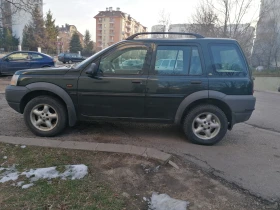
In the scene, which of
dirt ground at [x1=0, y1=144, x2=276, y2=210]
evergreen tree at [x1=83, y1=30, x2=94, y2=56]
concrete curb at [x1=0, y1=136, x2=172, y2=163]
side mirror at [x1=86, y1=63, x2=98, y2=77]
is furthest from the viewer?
evergreen tree at [x1=83, y1=30, x2=94, y2=56]

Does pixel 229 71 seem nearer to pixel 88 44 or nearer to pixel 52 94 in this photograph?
pixel 52 94

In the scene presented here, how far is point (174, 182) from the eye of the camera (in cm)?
275

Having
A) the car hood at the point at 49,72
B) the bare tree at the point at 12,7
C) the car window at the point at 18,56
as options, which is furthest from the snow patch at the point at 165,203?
the bare tree at the point at 12,7

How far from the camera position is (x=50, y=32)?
153 feet

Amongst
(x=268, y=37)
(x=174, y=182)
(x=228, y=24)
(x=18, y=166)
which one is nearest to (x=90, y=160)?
(x=18, y=166)

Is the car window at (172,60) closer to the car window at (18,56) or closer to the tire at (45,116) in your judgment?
the tire at (45,116)

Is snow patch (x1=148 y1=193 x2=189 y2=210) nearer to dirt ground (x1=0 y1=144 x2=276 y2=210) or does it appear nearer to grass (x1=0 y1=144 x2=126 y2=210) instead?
dirt ground (x1=0 y1=144 x2=276 y2=210)

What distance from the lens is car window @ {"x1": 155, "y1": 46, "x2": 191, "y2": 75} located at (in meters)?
3.79

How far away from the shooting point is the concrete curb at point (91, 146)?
335 cm

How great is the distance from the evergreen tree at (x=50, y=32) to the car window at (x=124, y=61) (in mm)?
46731

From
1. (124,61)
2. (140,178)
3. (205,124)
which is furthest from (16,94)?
(205,124)

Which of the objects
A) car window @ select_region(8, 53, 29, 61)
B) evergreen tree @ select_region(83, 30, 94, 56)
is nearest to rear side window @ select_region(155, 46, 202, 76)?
car window @ select_region(8, 53, 29, 61)

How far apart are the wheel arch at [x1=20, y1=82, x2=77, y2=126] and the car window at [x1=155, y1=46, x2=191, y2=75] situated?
1.63m

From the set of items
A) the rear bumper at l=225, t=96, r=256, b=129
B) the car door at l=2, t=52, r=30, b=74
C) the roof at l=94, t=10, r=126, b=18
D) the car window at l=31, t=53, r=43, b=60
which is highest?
the roof at l=94, t=10, r=126, b=18
